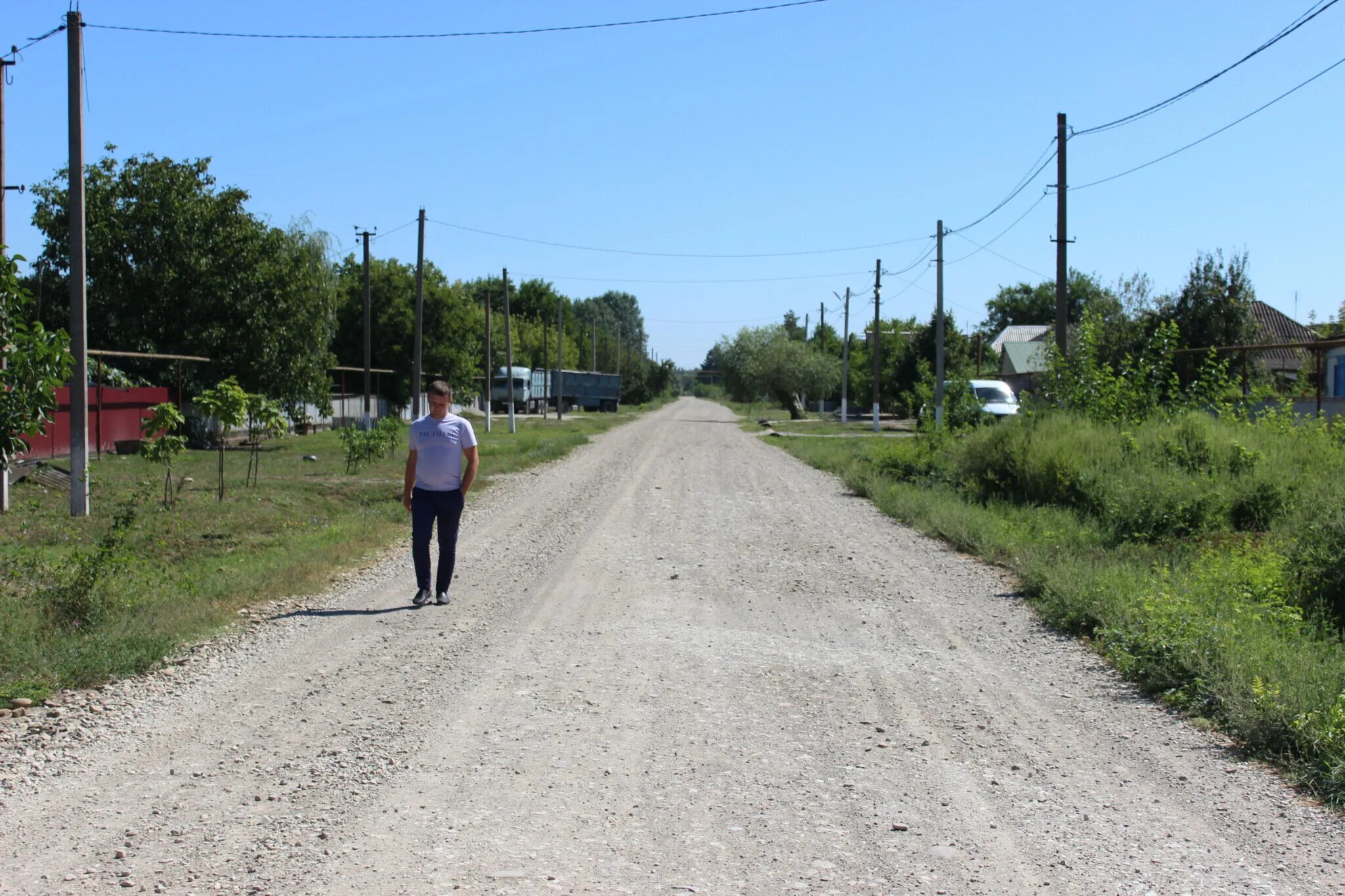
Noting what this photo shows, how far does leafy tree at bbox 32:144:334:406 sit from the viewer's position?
28.9 m

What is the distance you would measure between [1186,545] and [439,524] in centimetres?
711

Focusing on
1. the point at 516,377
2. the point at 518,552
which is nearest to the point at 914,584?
the point at 518,552

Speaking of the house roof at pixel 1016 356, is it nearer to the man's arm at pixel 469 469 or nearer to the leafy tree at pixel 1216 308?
the leafy tree at pixel 1216 308

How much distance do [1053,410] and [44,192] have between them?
80.4 feet

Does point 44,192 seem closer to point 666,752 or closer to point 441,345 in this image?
point 441,345

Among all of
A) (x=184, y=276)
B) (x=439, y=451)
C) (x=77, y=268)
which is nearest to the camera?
(x=439, y=451)

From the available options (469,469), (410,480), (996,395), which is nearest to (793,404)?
(996,395)

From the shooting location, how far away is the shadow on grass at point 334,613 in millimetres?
8328

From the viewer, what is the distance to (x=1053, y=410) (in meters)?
18.9

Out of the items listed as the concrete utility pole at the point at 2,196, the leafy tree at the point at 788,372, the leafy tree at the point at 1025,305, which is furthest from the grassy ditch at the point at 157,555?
the leafy tree at the point at 1025,305

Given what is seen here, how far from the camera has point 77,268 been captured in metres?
14.2

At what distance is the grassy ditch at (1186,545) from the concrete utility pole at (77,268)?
10452 mm

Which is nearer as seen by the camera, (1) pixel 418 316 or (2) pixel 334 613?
(2) pixel 334 613

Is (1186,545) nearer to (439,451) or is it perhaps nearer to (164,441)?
(439,451)
